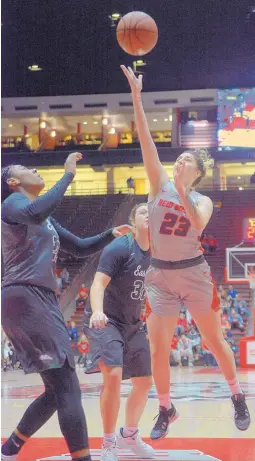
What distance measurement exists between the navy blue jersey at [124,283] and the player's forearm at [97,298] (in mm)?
244

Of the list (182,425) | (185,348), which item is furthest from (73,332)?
(182,425)

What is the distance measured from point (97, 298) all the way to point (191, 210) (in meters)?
0.73

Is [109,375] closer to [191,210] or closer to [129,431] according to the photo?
[129,431]

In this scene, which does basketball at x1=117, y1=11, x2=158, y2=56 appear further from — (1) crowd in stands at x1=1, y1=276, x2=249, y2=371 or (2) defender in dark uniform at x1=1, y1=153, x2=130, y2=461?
(1) crowd in stands at x1=1, y1=276, x2=249, y2=371

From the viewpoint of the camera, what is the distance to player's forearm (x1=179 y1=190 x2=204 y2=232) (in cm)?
416

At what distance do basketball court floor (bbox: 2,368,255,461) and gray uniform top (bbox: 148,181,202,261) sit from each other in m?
1.19

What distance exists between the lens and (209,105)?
3256cm

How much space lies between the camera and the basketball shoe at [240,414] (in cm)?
455

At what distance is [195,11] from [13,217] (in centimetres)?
2316

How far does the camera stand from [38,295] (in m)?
3.78

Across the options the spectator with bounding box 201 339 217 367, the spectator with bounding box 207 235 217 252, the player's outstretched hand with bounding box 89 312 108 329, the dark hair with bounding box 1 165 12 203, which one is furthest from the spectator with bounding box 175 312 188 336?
the dark hair with bounding box 1 165 12 203

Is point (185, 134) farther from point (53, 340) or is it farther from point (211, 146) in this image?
point (53, 340)

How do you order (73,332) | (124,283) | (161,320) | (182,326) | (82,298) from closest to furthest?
(161,320)
(124,283)
(182,326)
(73,332)
(82,298)

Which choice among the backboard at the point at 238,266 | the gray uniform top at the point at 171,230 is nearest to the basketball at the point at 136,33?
the gray uniform top at the point at 171,230
